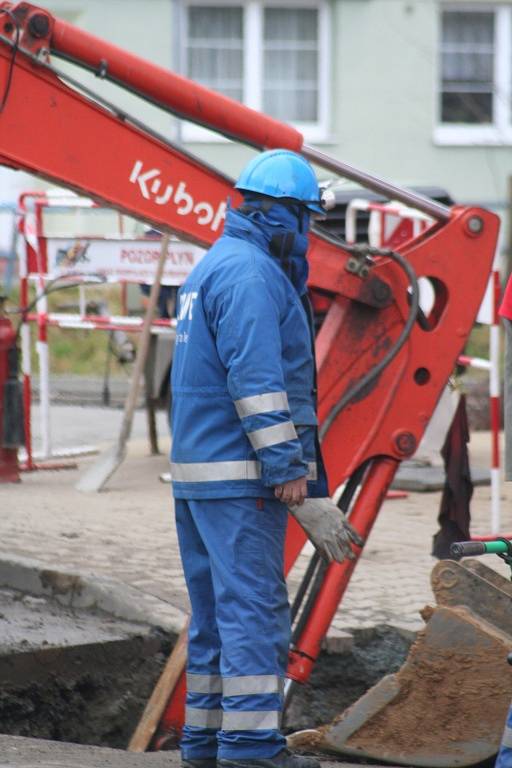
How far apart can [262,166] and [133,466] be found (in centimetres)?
693

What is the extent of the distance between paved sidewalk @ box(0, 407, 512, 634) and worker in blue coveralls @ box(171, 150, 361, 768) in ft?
5.85

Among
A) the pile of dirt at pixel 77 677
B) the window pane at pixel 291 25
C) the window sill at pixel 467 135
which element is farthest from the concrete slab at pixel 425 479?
the window pane at pixel 291 25

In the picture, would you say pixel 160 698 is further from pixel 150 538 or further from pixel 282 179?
pixel 150 538

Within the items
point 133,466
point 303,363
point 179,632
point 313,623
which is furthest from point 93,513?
point 303,363

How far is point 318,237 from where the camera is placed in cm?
573

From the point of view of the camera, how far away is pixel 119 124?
218 inches

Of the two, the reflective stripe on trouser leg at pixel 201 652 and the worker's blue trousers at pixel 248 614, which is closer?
the worker's blue trousers at pixel 248 614

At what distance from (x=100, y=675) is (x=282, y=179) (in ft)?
8.31

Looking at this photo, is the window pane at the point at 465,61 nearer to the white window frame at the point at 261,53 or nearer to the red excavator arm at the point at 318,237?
the white window frame at the point at 261,53

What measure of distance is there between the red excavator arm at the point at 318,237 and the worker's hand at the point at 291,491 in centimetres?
96

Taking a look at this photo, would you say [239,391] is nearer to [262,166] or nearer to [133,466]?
[262,166]

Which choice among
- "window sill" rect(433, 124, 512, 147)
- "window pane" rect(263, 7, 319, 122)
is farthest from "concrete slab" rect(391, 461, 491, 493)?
"window pane" rect(263, 7, 319, 122)

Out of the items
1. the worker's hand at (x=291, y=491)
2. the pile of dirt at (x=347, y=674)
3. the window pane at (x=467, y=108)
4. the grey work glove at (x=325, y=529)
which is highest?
the window pane at (x=467, y=108)

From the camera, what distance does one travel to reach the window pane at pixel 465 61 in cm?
2236
